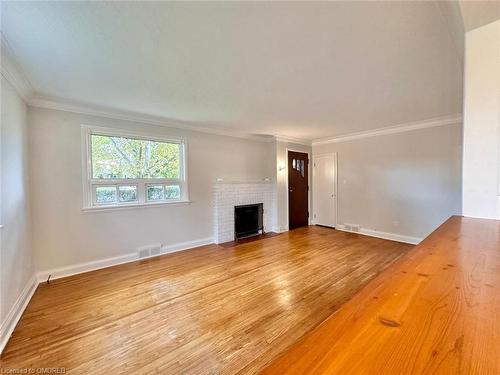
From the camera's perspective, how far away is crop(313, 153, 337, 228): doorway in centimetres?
546

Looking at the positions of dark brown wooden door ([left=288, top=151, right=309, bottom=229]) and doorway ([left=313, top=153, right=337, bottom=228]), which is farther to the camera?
dark brown wooden door ([left=288, top=151, right=309, bottom=229])

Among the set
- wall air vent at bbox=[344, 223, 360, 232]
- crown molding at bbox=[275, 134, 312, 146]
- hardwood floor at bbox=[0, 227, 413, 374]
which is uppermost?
crown molding at bbox=[275, 134, 312, 146]

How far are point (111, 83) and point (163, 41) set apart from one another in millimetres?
1063

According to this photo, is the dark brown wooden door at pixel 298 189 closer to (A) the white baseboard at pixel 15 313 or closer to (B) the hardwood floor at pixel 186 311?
(B) the hardwood floor at pixel 186 311

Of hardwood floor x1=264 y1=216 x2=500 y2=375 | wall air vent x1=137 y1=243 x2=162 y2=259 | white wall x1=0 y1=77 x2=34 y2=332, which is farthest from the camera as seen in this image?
wall air vent x1=137 y1=243 x2=162 y2=259

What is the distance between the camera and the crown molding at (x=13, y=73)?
1755 millimetres

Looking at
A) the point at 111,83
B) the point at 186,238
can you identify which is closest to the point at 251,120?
the point at 111,83

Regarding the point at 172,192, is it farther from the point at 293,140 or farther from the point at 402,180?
the point at 402,180

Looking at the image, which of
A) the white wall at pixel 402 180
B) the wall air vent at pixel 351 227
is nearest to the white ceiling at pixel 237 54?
the white wall at pixel 402 180

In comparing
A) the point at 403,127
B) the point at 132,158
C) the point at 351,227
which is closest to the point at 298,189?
the point at 351,227

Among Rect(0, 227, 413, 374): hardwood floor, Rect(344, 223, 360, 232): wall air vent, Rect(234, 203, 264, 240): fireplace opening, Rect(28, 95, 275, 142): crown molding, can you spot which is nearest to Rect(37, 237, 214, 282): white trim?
Rect(0, 227, 413, 374): hardwood floor

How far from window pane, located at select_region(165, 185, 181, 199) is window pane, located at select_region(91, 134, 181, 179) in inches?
7.5

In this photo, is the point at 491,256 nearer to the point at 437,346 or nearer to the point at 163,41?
the point at 437,346

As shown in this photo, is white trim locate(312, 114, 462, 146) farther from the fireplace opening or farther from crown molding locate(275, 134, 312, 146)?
the fireplace opening
